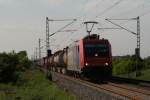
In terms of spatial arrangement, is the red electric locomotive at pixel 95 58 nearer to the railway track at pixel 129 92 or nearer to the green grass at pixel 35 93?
the green grass at pixel 35 93

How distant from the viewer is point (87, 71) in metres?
32.4

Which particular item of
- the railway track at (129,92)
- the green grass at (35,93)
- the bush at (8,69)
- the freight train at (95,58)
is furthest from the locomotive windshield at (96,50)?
the bush at (8,69)

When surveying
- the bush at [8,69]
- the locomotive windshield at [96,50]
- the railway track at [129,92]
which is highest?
the locomotive windshield at [96,50]

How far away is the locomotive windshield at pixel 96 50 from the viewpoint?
3297 centimetres

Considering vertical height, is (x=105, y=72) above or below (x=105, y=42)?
below

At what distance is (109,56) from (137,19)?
10.8 metres

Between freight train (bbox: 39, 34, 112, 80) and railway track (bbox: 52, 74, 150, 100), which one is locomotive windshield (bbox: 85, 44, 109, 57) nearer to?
freight train (bbox: 39, 34, 112, 80)

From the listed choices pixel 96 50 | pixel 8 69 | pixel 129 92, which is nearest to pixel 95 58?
pixel 96 50

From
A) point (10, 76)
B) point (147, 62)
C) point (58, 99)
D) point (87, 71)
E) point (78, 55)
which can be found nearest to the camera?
point (58, 99)

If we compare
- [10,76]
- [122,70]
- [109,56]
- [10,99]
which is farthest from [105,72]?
[122,70]

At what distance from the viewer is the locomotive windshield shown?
1298 inches

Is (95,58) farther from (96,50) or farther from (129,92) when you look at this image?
(129,92)

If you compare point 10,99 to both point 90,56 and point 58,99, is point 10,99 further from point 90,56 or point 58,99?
point 90,56

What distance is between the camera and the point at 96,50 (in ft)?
108
